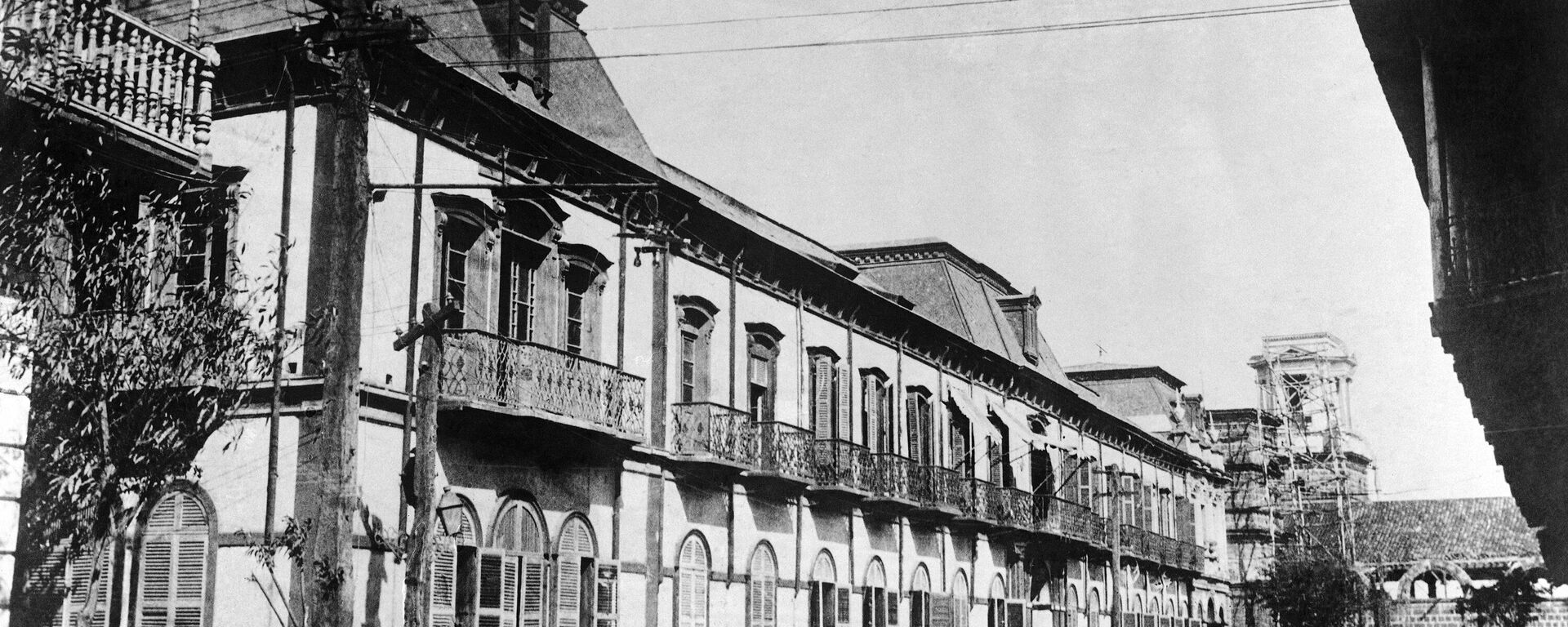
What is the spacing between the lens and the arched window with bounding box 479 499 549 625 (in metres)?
18.0

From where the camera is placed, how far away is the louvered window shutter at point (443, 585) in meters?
16.9

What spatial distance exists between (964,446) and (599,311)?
1526 centimetres

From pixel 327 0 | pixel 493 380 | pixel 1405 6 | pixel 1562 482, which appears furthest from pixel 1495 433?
pixel 327 0

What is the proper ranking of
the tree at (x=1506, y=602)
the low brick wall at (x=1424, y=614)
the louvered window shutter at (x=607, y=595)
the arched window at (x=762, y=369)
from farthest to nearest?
1. the low brick wall at (x=1424, y=614)
2. the tree at (x=1506, y=602)
3. the arched window at (x=762, y=369)
4. the louvered window shutter at (x=607, y=595)

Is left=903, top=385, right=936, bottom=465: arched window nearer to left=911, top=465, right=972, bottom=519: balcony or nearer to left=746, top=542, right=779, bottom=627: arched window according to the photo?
left=911, top=465, right=972, bottom=519: balcony

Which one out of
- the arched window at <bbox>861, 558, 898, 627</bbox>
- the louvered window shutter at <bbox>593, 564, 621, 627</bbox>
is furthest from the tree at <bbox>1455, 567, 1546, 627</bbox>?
the louvered window shutter at <bbox>593, 564, 621, 627</bbox>

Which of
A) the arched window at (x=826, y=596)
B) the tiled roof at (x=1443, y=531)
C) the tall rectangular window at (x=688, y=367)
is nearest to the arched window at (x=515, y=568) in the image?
the tall rectangular window at (x=688, y=367)

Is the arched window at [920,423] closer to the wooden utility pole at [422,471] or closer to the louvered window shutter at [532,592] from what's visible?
the louvered window shutter at [532,592]

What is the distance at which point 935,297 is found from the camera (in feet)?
119

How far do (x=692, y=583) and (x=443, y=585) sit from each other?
5979 mm

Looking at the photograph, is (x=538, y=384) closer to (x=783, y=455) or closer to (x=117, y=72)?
(x=117, y=72)

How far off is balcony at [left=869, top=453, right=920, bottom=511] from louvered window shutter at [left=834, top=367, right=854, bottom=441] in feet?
2.47

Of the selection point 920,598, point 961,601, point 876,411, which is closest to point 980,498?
point 961,601

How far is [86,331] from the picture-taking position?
11.4m
